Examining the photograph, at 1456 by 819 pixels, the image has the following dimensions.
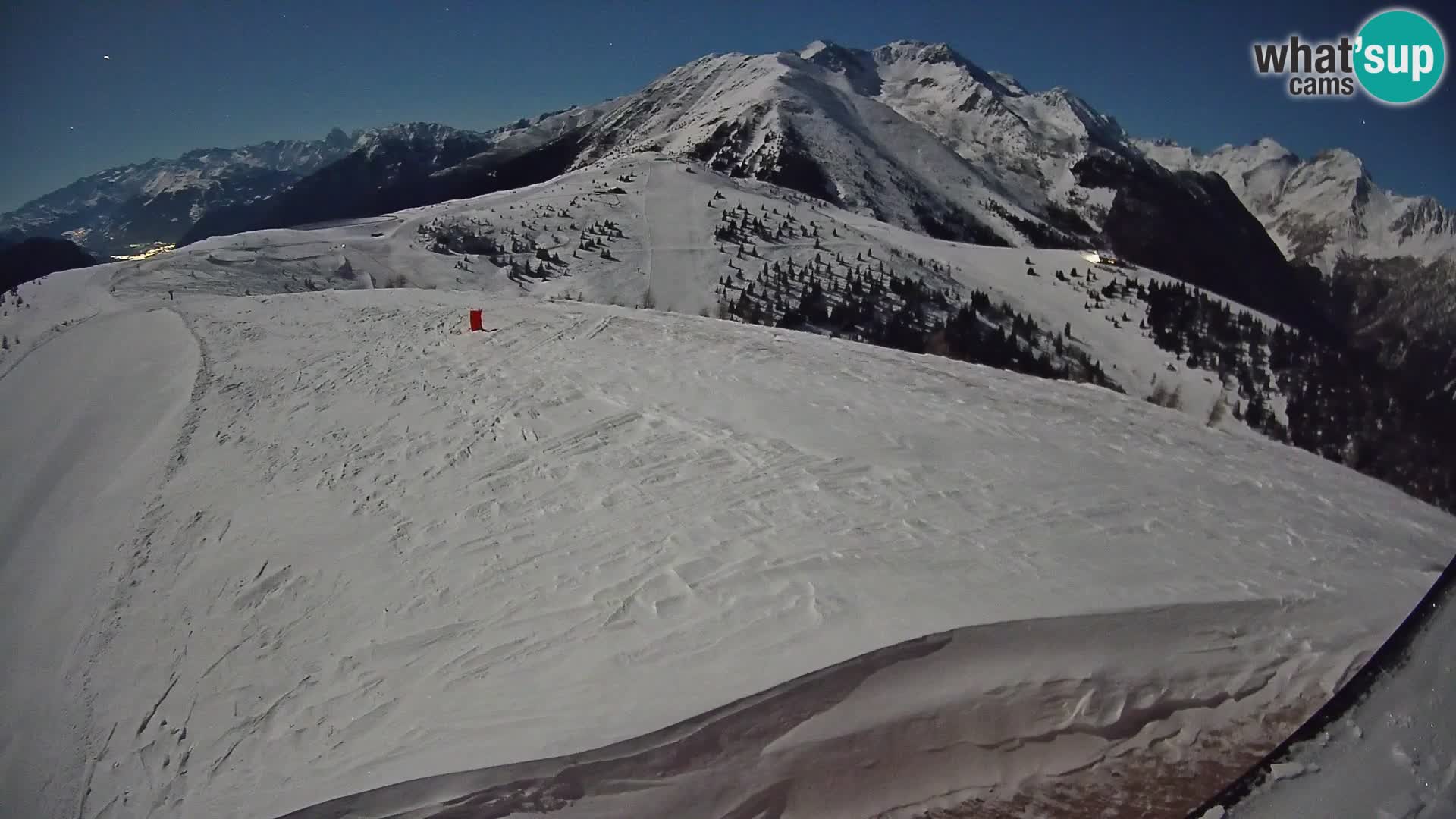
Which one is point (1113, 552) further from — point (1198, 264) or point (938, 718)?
point (1198, 264)

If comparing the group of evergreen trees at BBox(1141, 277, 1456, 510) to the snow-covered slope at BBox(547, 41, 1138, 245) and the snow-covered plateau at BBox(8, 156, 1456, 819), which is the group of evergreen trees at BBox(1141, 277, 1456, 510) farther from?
the snow-covered slope at BBox(547, 41, 1138, 245)

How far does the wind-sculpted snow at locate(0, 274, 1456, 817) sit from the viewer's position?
3531 mm

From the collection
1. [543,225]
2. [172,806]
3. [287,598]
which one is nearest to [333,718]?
[172,806]

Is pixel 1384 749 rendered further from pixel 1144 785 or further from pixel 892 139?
pixel 892 139

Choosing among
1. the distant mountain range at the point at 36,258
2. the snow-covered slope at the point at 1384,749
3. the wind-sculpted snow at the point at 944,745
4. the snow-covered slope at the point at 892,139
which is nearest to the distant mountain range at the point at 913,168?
the snow-covered slope at the point at 892,139

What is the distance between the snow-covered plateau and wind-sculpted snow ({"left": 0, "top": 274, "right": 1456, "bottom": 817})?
0.03 metres

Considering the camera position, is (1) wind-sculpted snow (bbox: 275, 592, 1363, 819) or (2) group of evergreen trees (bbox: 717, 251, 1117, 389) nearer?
(1) wind-sculpted snow (bbox: 275, 592, 1363, 819)

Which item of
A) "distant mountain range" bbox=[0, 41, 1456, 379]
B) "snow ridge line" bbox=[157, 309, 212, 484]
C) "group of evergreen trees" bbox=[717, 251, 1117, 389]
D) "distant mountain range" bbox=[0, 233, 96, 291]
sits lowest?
"snow ridge line" bbox=[157, 309, 212, 484]

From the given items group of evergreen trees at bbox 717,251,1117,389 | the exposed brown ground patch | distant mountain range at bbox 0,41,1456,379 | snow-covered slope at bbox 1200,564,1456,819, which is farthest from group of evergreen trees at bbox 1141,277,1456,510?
distant mountain range at bbox 0,41,1456,379

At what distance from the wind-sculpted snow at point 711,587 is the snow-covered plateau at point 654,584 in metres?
0.03

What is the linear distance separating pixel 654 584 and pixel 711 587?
0.40 m

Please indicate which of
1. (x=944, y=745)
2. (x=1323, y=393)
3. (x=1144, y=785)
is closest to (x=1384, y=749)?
(x=1144, y=785)

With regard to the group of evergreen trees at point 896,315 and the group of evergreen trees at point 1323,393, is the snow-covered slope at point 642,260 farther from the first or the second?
the group of evergreen trees at point 1323,393

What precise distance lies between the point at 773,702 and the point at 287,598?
405 cm
